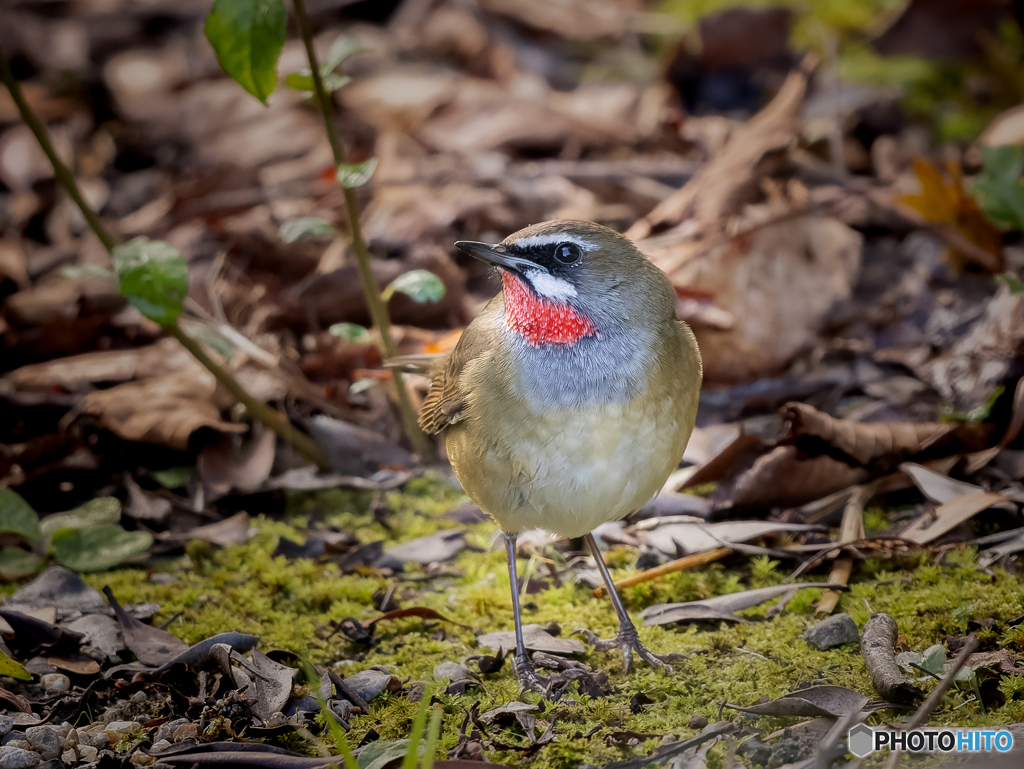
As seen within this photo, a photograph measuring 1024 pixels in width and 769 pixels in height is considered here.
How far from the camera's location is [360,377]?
16.6ft

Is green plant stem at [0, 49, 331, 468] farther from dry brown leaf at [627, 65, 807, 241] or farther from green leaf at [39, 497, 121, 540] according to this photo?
dry brown leaf at [627, 65, 807, 241]

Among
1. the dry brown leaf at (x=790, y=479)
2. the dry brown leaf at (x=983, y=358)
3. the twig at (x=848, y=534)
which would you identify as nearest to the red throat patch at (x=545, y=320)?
the dry brown leaf at (x=790, y=479)

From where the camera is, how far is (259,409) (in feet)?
14.5

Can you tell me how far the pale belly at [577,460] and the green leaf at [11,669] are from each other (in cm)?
166

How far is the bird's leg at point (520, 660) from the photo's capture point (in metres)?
3.12

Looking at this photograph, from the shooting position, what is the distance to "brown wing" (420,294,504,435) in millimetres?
3492

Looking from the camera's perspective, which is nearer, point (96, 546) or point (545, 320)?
point (545, 320)

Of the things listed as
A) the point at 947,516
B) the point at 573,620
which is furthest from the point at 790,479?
the point at 573,620

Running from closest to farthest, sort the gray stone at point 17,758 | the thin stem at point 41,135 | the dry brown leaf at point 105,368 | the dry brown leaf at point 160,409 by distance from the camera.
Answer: the gray stone at point 17,758
the thin stem at point 41,135
the dry brown leaf at point 160,409
the dry brown leaf at point 105,368

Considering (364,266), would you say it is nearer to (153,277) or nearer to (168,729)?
(153,277)

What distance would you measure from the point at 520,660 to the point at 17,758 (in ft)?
5.18

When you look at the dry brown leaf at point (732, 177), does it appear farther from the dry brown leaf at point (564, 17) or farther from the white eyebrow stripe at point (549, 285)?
the dry brown leaf at point (564, 17)

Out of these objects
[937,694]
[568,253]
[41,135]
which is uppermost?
[41,135]

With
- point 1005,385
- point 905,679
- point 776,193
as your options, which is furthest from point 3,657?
point 776,193
